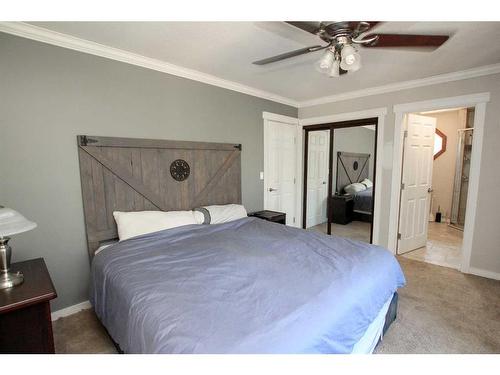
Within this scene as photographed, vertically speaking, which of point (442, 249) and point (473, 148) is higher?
point (473, 148)

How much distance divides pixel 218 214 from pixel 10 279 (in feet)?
5.70

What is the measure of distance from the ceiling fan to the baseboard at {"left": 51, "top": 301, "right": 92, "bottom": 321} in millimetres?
2719

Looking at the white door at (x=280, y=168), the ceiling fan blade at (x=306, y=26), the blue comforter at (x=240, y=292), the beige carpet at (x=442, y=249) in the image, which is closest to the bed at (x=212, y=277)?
the blue comforter at (x=240, y=292)

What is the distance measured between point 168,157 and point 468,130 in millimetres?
5455

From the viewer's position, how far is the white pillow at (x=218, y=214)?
2691 mm

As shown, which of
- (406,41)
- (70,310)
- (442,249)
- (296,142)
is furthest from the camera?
(296,142)

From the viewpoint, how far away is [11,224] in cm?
135

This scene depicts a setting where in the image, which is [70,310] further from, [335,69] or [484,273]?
[484,273]

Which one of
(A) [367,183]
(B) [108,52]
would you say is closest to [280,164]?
(A) [367,183]

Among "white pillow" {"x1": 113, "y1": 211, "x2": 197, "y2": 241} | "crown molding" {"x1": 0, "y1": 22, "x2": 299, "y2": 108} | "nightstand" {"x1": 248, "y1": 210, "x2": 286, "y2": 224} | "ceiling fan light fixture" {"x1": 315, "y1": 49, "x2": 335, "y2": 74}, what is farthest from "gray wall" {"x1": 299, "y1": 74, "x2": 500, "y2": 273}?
"white pillow" {"x1": 113, "y1": 211, "x2": 197, "y2": 241}

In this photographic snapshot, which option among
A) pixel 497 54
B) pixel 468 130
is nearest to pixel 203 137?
pixel 497 54

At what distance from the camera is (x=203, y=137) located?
9.78ft

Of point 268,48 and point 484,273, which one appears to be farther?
point 484,273
